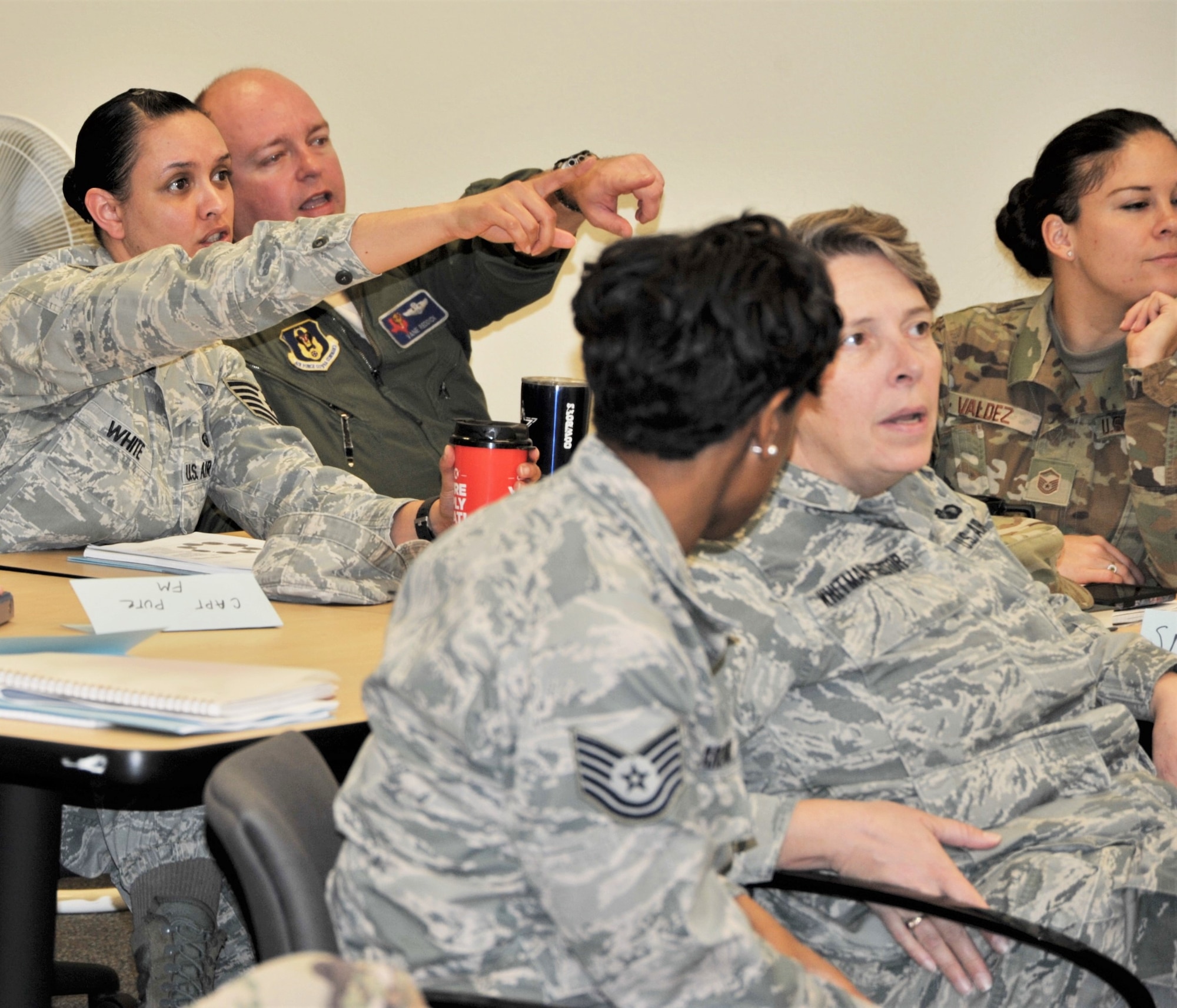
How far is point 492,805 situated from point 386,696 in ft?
0.36

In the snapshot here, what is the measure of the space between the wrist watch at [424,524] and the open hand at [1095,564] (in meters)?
Answer: 1.06

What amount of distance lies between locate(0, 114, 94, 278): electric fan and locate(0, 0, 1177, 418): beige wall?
0.75m

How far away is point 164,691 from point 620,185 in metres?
1.18

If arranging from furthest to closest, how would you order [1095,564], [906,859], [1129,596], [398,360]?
[398,360], [1095,564], [1129,596], [906,859]

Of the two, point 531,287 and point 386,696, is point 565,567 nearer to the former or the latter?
point 386,696

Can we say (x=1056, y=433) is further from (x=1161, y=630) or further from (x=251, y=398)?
(x=251, y=398)

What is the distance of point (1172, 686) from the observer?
1635mm

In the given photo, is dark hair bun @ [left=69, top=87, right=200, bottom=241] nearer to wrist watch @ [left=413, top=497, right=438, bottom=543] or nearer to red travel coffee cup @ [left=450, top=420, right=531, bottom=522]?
wrist watch @ [left=413, top=497, right=438, bottom=543]

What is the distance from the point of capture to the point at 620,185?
2.03 metres

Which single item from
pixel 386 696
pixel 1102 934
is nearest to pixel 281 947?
pixel 386 696

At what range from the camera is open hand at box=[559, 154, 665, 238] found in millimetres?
2021

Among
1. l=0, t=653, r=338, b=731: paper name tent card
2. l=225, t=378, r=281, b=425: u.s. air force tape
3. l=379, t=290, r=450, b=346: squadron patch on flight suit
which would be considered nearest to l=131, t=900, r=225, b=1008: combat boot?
l=0, t=653, r=338, b=731: paper name tent card

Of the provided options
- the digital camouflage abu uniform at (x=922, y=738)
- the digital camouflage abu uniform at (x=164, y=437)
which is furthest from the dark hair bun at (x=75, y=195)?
the digital camouflage abu uniform at (x=922, y=738)

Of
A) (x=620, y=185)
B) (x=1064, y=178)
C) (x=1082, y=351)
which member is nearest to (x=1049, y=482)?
(x=1082, y=351)
